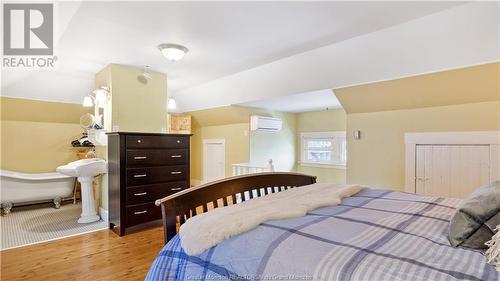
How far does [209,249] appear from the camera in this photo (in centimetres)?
101

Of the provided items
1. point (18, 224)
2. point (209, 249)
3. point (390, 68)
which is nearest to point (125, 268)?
point (209, 249)

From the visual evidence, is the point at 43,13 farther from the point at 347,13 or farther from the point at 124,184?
the point at 347,13

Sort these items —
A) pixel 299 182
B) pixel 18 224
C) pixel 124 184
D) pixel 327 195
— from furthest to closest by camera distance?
pixel 18 224 → pixel 124 184 → pixel 299 182 → pixel 327 195

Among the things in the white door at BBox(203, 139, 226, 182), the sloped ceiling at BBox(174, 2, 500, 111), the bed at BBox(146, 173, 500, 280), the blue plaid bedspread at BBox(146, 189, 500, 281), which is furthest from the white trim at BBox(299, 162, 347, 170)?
the blue plaid bedspread at BBox(146, 189, 500, 281)

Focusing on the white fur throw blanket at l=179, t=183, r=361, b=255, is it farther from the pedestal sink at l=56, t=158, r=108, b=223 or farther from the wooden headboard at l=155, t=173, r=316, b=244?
the pedestal sink at l=56, t=158, r=108, b=223

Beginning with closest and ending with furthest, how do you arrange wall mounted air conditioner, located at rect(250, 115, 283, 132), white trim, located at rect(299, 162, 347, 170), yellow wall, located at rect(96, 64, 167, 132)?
1. yellow wall, located at rect(96, 64, 167, 132)
2. wall mounted air conditioner, located at rect(250, 115, 283, 132)
3. white trim, located at rect(299, 162, 347, 170)

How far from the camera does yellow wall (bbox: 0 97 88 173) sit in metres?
4.21

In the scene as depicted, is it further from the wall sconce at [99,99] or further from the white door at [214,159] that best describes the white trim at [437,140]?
the wall sconce at [99,99]

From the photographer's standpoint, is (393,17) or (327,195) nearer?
(327,195)

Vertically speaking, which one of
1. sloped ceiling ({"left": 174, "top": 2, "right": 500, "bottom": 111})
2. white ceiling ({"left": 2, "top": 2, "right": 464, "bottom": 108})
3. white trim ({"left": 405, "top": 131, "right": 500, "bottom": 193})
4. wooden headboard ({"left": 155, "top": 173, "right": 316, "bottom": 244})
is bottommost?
wooden headboard ({"left": 155, "top": 173, "right": 316, "bottom": 244})

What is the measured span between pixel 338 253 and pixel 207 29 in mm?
2369

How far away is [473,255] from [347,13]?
206cm

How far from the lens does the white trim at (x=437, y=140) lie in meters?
2.67

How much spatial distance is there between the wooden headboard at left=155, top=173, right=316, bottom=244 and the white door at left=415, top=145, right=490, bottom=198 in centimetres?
213
